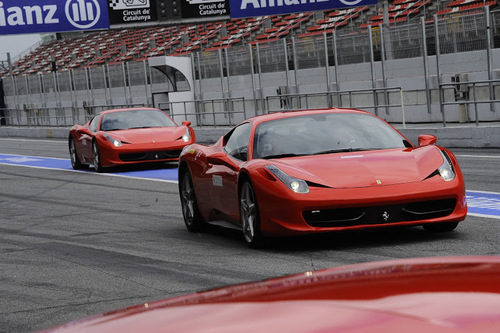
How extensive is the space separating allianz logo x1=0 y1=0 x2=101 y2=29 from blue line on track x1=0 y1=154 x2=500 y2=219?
13073 millimetres

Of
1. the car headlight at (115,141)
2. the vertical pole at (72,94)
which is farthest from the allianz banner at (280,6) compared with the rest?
the car headlight at (115,141)

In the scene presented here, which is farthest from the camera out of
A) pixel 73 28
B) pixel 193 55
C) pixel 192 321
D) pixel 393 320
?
pixel 73 28

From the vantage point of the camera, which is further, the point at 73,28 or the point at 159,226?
the point at 73,28

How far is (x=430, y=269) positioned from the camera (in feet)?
8.21

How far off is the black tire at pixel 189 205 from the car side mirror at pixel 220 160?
27.5 inches

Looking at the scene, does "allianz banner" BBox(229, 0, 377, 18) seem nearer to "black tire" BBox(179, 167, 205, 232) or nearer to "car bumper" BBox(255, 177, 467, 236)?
"black tire" BBox(179, 167, 205, 232)

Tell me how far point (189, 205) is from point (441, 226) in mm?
2784

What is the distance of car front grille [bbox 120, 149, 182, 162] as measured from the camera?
2028cm

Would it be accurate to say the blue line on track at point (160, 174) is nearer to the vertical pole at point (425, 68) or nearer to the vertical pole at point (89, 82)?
the vertical pole at point (425, 68)

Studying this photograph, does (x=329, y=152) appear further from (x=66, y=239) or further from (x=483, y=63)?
(x=483, y=63)

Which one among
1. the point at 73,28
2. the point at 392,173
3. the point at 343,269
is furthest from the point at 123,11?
the point at 343,269

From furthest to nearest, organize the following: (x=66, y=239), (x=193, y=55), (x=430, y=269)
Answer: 1. (x=193, y=55)
2. (x=66, y=239)
3. (x=430, y=269)

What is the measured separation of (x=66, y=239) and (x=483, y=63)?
1759 centimetres

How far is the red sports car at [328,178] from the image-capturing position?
331 inches
